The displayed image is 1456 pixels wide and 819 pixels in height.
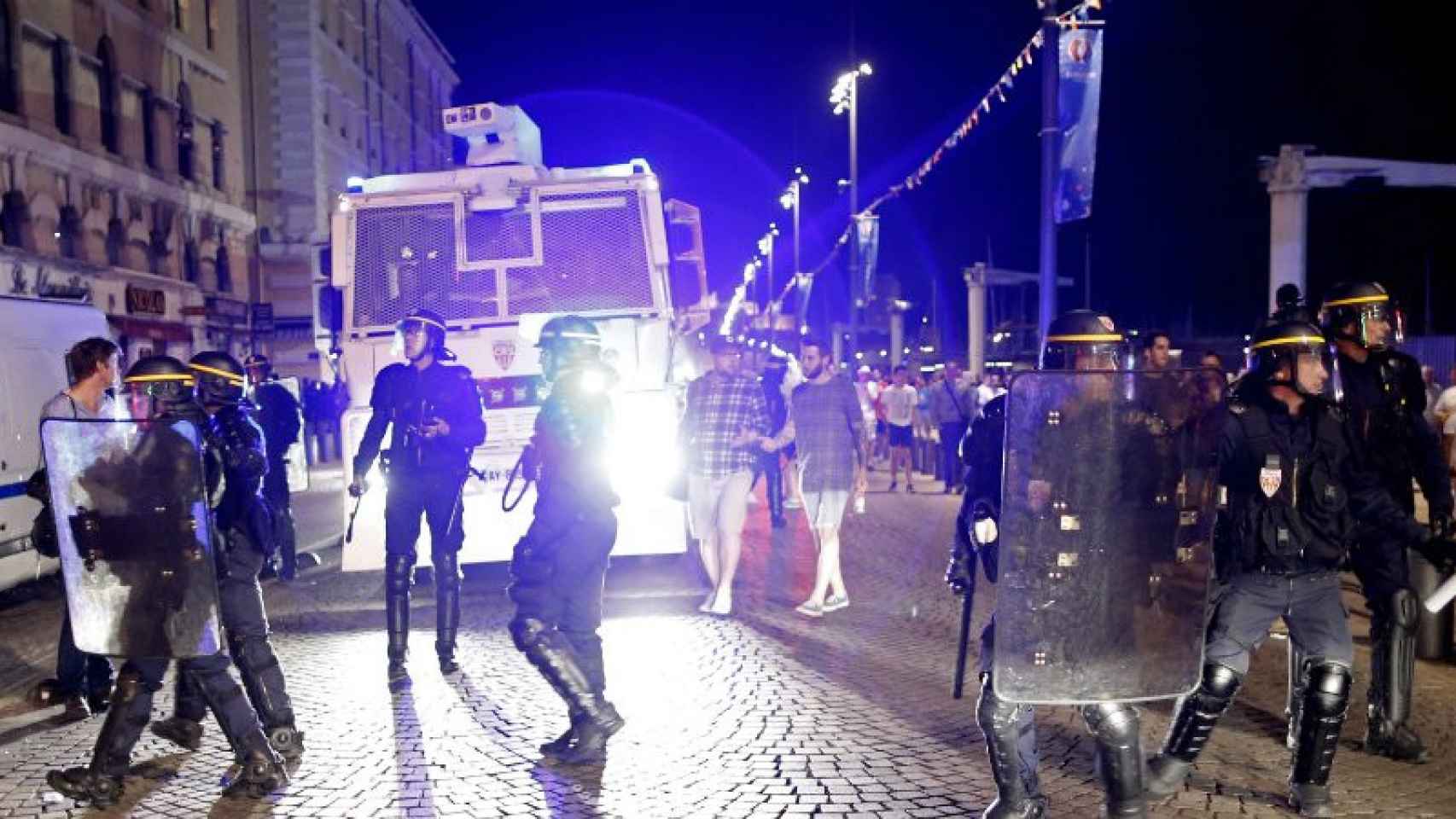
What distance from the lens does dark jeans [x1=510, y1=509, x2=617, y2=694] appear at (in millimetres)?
5582

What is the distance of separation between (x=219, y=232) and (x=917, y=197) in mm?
26162

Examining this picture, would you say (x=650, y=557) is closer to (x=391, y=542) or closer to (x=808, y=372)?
(x=808, y=372)

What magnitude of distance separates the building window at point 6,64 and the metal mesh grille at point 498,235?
15272 mm

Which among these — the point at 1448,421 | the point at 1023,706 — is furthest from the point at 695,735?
the point at 1448,421

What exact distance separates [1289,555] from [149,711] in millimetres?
4538

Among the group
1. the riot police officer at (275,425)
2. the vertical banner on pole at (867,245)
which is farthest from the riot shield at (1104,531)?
the vertical banner on pole at (867,245)

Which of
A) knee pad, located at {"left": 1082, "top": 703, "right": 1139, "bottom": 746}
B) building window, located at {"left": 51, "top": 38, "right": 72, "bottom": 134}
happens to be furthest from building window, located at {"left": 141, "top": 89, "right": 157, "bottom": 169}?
knee pad, located at {"left": 1082, "top": 703, "right": 1139, "bottom": 746}

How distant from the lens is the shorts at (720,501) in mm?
8812

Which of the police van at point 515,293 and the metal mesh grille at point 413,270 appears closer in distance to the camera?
the police van at point 515,293

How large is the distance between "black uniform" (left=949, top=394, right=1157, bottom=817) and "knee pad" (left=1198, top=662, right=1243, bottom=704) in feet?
1.75

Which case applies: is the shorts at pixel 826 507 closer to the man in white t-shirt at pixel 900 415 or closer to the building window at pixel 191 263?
the man in white t-shirt at pixel 900 415

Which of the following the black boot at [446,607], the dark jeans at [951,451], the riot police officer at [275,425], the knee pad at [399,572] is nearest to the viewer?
the knee pad at [399,572]

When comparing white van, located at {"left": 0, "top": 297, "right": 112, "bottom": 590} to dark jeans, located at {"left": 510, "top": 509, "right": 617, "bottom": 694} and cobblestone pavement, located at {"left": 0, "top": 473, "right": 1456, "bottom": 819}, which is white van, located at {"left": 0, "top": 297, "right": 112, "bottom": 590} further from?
dark jeans, located at {"left": 510, "top": 509, "right": 617, "bottom": 694}

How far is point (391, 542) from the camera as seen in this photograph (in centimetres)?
709
